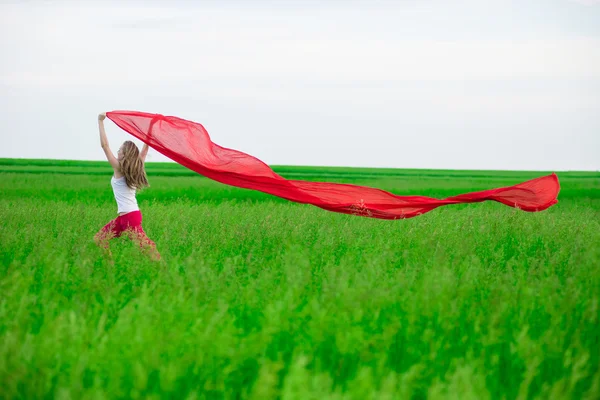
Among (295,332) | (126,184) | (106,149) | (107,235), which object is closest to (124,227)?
(107,235)

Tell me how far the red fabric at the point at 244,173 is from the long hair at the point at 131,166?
627 millimetres

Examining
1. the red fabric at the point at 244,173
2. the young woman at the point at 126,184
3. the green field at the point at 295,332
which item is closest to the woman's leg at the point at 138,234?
the young woman at the point at 126,184

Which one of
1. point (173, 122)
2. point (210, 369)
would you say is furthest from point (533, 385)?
point (173, 122)

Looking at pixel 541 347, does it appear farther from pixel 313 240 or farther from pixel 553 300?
pixel 313 240

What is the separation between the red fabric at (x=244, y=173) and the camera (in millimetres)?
6902

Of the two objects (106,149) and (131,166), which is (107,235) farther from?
Answer: (106,149)

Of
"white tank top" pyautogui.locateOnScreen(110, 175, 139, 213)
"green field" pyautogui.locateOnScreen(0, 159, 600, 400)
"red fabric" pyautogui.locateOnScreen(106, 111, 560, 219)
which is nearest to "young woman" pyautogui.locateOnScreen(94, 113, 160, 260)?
"white tank top" pyautogui.locateOnScreen(110, 175, 139, 213)

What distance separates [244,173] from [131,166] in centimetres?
147

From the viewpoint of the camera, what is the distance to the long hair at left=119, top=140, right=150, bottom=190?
241 inches

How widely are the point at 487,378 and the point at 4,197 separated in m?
13.8

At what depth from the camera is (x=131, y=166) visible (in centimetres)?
612

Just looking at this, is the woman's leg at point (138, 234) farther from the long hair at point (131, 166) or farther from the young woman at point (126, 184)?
the long hair at point (131, 166)

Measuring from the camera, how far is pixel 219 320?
141 inches

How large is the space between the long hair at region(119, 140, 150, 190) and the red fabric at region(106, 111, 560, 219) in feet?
2.06
